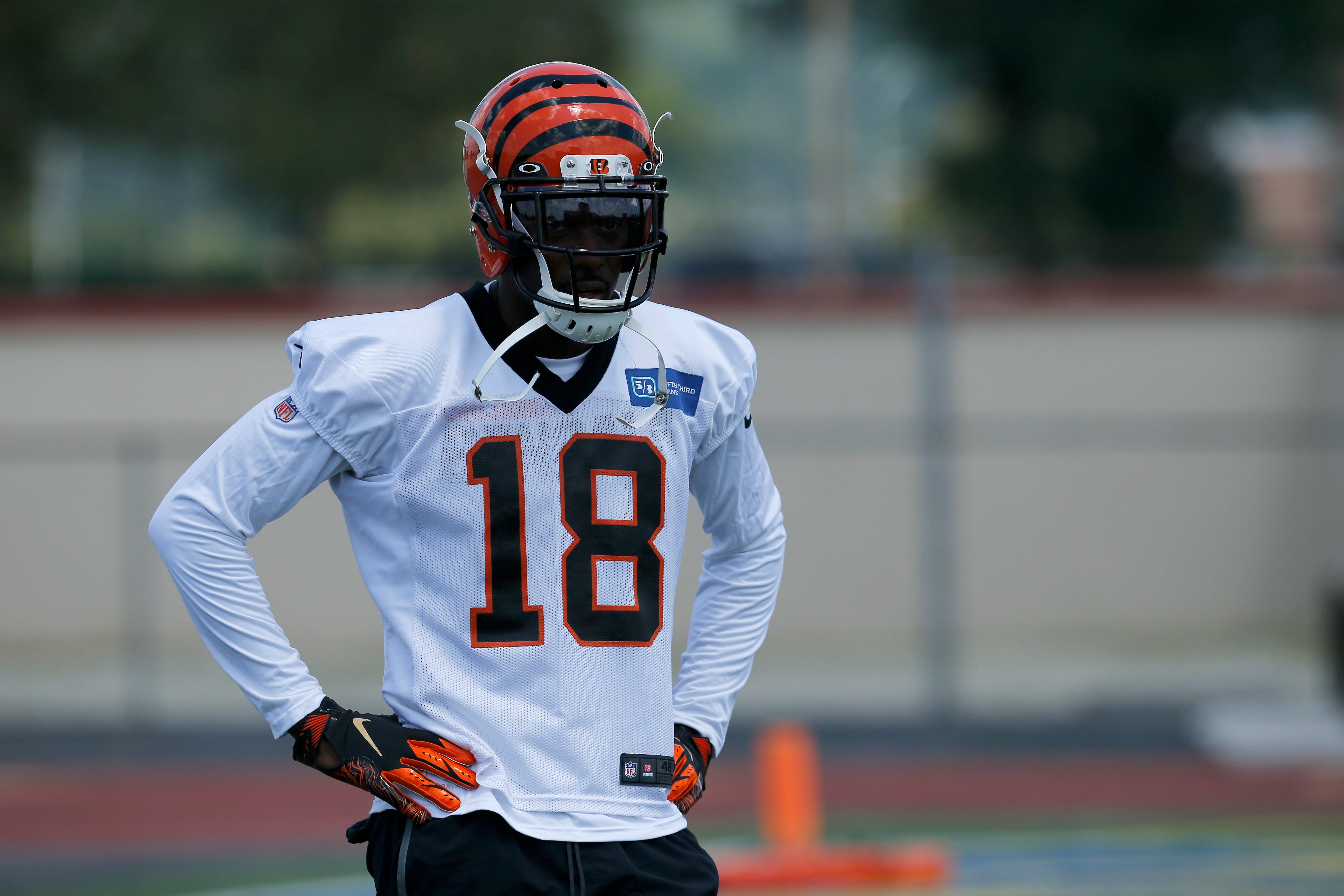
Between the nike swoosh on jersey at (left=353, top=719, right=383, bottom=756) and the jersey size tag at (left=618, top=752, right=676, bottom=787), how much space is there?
1.28 feet

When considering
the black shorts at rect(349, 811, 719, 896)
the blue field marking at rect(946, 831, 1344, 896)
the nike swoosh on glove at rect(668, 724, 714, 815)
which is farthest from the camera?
the blue field marking at rect(946, 831, 1344, 896)

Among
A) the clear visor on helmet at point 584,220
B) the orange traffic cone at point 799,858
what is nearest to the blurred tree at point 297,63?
the orange traffic cone at point 799,858

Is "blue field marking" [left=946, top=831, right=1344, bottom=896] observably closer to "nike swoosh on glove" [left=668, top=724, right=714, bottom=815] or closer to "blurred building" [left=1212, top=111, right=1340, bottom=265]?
"nike swoosh on glove" [left=668, top=724, right=714, bottom=815]

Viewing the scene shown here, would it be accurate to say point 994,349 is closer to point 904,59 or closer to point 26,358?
point 26,358

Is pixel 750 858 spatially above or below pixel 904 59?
below

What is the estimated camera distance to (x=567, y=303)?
255cm

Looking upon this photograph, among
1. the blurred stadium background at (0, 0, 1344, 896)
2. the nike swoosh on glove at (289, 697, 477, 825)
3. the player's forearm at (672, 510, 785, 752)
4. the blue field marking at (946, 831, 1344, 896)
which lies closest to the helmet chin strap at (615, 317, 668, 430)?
the player's forearm at (672, 510, 785, 752)

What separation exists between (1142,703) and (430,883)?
9882 mm

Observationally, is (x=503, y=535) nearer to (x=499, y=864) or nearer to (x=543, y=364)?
(x=543, y=364)

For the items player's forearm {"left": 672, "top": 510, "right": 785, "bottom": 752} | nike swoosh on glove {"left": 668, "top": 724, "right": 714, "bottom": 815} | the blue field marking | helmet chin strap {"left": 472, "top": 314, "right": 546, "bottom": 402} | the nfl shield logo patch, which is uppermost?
helmet chin strap {"left": 472, "top": 314, "right": 546, "bottom": 402}

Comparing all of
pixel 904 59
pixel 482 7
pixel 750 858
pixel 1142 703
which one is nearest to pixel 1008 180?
pixel 904 59

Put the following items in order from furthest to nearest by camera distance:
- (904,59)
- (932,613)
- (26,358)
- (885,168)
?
(885,168)
(904,59)
(26,358)
(932,613)

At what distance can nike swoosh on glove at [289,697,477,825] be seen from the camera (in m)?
2.53

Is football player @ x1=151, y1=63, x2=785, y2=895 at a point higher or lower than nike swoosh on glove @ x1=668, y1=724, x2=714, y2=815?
higher
